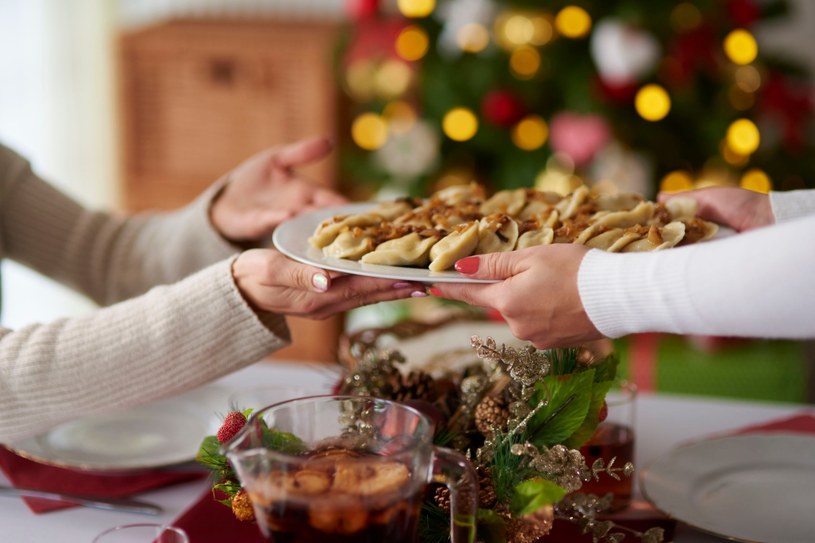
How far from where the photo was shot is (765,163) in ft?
9.12

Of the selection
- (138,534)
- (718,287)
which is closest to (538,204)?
(718,287)

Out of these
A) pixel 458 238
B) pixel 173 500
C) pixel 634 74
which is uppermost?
pixel 634 74

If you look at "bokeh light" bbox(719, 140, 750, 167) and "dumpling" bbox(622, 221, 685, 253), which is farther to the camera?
"bokeh light" bbox(719, 140, 750, 167)

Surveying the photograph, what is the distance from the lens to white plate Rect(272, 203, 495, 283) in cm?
97

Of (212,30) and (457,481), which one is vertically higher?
(212,30)

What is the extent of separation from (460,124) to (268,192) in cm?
144

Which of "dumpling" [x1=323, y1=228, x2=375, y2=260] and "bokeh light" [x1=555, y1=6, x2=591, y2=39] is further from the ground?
Answer: "bokeh light" [x1=555, y1=6, x2=591, y2=39]

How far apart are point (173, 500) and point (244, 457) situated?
0.42 meters

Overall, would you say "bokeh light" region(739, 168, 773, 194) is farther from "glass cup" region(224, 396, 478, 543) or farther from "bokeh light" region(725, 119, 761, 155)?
"glass cup" region(224, 396, 478, 543)

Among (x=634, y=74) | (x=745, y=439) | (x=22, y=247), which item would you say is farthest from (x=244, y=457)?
(x=634, y=74)

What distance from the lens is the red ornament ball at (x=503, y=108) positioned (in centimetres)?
277

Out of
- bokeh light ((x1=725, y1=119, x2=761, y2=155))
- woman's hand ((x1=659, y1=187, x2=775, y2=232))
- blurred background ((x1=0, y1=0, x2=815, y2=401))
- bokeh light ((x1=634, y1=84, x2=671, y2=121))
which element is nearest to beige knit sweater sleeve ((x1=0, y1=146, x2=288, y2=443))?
woman's hand ((x1=659, y1=187, x2=775, y2=232))

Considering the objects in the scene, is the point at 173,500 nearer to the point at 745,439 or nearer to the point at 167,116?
the point at 745,439

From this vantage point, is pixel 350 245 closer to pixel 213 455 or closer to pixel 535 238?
pixel 535 238
